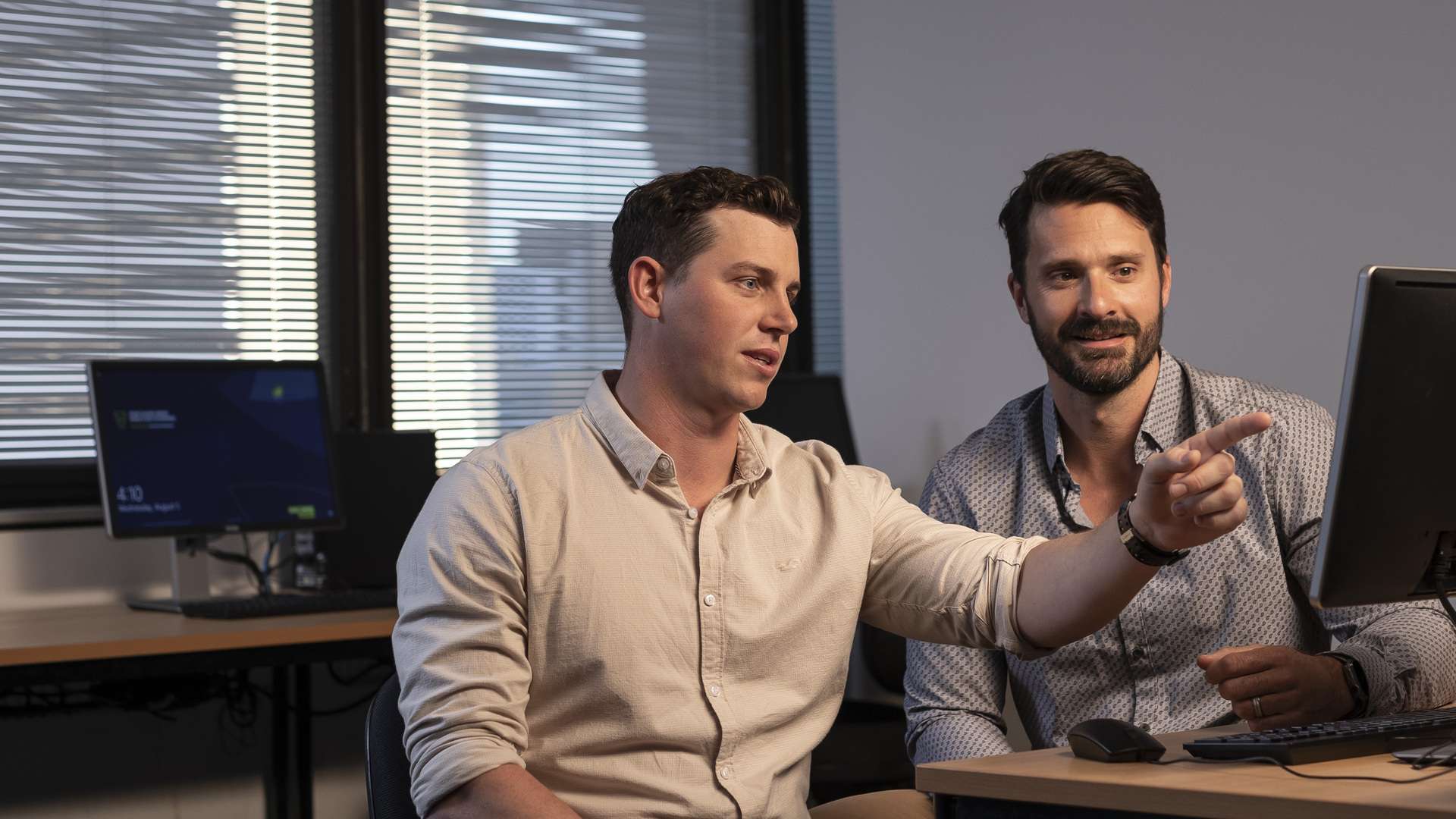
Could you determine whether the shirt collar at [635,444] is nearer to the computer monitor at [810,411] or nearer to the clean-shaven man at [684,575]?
the clean-shaven man at [684,575]

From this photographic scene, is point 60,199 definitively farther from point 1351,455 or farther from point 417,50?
point 1351,455

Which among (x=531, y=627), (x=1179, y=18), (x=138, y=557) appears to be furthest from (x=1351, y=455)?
(x=138, y=557)

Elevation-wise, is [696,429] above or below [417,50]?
below

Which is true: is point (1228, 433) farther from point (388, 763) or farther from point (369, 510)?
point (369, 510)

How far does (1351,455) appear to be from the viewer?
52.1 inches

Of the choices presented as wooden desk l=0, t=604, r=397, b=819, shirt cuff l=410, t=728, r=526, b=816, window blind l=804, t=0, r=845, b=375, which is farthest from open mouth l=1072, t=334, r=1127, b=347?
window blind l=804, t=0, r=845, b=375

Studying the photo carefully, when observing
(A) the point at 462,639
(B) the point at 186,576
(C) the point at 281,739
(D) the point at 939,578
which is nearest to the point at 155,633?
(B) the point at 186,576

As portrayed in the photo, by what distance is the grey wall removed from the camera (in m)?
2.64

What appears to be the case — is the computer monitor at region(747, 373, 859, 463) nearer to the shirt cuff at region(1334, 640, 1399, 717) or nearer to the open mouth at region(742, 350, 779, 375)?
the open mouth at region(742, 350, 779, 375)

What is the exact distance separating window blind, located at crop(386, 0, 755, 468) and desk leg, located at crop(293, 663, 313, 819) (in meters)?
0.81

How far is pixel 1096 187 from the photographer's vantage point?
6.75 ft

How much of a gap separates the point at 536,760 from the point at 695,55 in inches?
120

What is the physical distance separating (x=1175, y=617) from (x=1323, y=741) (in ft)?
2.04

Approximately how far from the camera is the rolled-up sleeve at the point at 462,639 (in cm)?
151
